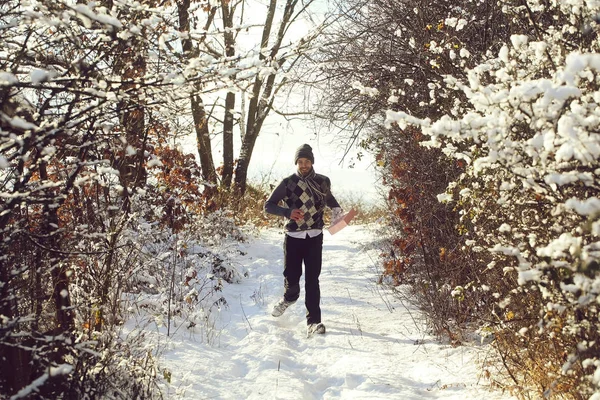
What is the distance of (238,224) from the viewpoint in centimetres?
1165

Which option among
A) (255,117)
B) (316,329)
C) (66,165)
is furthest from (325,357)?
(255,117)

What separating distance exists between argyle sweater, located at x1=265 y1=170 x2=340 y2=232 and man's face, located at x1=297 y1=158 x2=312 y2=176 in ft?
0.19

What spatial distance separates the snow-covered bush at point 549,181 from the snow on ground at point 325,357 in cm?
75

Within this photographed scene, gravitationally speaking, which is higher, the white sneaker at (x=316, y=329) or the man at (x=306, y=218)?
the man at (x=306, y=218)

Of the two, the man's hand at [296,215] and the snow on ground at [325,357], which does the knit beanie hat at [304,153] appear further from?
the snow on ground at [325,357]

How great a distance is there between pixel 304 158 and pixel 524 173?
346 cm

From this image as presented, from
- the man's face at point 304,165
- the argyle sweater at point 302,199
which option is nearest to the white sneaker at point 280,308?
the argyle sweater at point 302,199

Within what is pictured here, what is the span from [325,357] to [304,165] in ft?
6.74

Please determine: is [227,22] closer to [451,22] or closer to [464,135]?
[451,22]

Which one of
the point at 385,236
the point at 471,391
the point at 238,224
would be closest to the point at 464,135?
the point at 471,391

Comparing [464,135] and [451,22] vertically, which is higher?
[451,22]

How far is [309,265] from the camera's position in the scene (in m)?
5.63

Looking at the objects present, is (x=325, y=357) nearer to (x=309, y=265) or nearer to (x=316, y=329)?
(x=316, y=329)

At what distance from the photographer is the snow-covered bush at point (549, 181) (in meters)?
1.84
